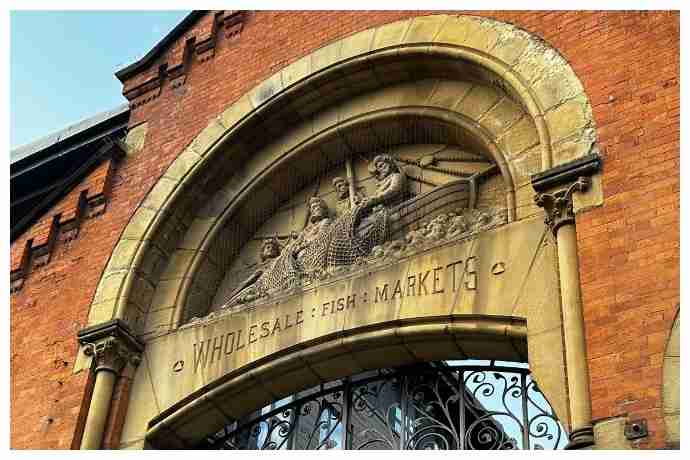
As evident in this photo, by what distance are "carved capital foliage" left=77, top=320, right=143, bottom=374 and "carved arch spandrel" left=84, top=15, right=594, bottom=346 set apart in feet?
0.64

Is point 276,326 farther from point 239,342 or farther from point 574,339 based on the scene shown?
point 574,339

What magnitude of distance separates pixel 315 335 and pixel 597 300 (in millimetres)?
2903

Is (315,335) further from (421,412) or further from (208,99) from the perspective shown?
(208,99)

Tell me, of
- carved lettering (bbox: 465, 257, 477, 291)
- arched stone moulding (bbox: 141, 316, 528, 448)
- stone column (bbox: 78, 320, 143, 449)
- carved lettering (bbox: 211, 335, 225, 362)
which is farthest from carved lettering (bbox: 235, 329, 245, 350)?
carved lettering (bbox: 465, 257, 477, 291)

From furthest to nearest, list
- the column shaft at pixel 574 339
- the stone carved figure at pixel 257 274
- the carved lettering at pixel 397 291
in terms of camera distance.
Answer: the stone carved figure at pixel 257 274
the carved lettering at pixel 397 291
the column shaft at pixel 574 339

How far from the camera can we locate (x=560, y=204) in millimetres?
8922

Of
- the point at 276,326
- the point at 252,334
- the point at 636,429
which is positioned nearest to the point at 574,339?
the point at 636,429

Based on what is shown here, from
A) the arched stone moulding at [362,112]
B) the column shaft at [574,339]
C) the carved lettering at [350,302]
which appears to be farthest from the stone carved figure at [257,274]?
the column shaft at [574,339]

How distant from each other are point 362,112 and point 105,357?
11.5ft

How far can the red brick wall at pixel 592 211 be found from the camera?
7.90 meters

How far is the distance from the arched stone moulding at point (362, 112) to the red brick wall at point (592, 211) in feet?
0.48

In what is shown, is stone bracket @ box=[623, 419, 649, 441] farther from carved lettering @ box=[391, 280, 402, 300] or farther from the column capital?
carved lettering @ box=[391, 280, 402, 300]

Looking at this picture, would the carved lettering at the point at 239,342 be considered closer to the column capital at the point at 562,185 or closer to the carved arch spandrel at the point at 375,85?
the carved arch spandrel at the point at 375,85

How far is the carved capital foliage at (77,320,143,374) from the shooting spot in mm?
11086
